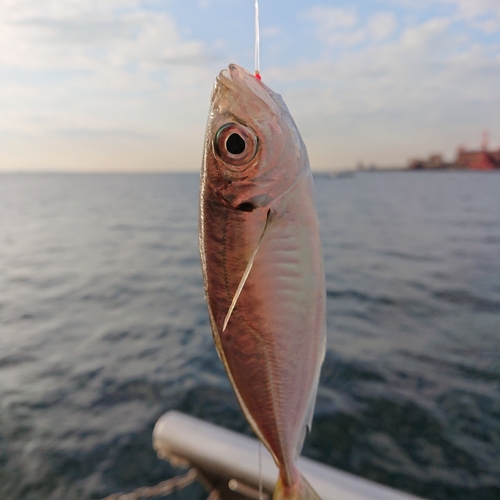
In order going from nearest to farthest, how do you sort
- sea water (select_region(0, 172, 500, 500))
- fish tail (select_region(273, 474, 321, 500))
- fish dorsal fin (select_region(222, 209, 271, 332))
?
1. fish dorsal fin (select_region(222, 209, 271, 332))
2. fish tail (select_region(273, 474, 321, 500))
3. sea water (select_region(0, 172, 500, 500))

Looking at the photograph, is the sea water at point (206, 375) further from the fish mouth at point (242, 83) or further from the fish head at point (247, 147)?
the fish mouth at point (242, 83)

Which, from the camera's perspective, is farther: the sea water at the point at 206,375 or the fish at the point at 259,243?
the sea water at the point at 206,375

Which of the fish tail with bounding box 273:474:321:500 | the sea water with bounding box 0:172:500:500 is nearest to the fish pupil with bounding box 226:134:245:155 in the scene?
the fish tail with bounding box 273:474:321:500

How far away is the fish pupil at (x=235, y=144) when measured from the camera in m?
1.28

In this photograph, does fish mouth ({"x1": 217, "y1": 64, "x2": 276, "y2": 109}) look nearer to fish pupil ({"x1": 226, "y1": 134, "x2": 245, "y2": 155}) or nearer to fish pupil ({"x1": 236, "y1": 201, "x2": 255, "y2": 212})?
fish pupil ({"x1": 226, "y1": 134, "x2": 245, "y2": 155})

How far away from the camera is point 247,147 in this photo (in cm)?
128

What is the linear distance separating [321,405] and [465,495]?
2096 mm

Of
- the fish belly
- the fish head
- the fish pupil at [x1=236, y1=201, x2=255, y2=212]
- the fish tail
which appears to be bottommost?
the fish tail

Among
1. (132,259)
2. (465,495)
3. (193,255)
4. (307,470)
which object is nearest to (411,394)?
(465,495)

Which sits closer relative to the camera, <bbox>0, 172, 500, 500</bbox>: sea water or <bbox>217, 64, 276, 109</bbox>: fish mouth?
<bbox>217, 64, 276, 109</bbox>: fish mouth

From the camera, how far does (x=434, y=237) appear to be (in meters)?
20.8

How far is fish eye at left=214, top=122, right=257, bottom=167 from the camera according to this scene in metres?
1.28

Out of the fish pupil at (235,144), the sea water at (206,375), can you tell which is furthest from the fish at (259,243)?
the sea water at (206,375)

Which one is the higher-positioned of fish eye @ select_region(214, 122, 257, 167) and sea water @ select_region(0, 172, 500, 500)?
fish eye @ select_region(214, 122, 257, 167)
